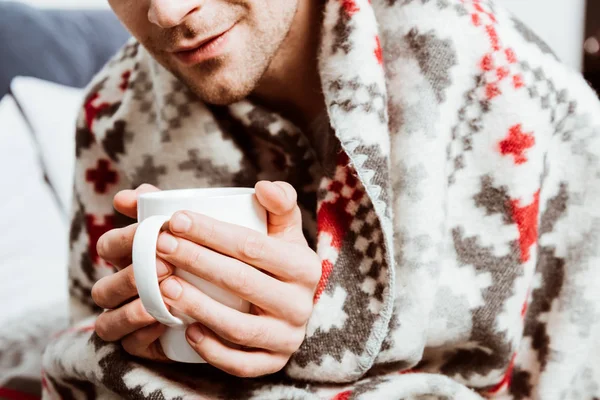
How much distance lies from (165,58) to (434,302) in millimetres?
454

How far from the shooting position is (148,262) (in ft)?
1.32

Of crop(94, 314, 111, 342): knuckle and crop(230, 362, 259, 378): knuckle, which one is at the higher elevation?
crop(94, 314, 111, 342): knuckle

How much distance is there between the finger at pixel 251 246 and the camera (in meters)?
0.42

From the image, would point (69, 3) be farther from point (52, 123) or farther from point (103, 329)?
point (103, 329)

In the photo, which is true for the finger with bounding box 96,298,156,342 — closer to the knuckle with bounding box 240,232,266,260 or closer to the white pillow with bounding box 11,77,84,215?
the knuckle with bounding box 240,232,266,260

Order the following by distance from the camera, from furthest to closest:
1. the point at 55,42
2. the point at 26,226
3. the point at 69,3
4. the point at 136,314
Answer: the point at 69,3, the point at 55,42, the point at 26,226, the point at 136,314

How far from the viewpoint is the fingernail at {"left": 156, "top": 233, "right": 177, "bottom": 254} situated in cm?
42

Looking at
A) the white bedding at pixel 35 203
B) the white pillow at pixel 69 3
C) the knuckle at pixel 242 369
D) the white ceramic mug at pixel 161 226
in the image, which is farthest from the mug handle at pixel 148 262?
the white pillow at pixel 69 3

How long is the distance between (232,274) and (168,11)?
319mm

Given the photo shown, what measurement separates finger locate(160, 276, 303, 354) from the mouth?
330mm

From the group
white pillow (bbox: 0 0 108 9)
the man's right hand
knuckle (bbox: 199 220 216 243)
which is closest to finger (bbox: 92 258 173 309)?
the man's right hand

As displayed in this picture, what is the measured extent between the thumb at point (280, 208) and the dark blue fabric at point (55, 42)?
100cm

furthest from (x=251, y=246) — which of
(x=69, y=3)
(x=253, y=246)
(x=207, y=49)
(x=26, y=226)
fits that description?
(x=69, y=3)

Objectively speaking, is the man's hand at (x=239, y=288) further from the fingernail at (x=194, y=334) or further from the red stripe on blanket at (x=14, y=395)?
the red stripe on blanket at (x=14, y=395)
